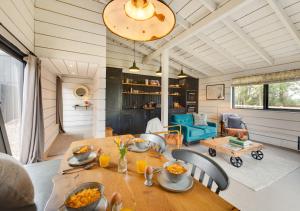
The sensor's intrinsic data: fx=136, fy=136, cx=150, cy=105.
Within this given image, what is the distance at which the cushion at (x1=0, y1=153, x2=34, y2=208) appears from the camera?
3.04ft

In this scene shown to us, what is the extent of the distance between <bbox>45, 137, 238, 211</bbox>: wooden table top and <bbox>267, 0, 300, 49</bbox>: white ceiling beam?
3235 mm

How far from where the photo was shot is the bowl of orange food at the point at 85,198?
2.09 ft

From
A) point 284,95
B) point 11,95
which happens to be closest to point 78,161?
point 11,95

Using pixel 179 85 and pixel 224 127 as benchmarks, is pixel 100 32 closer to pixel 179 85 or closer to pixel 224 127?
pixel 179 85

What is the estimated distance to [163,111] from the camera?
4.19 meters

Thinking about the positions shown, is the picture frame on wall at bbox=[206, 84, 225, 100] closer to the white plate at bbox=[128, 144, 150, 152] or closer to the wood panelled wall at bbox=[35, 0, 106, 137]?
the wood panelled wall at bbox=[35, 0, 106, 137]

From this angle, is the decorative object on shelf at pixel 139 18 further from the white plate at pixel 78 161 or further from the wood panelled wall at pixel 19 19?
the wood panelled wall at pixel 19 19

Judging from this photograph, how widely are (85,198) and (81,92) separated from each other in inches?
229

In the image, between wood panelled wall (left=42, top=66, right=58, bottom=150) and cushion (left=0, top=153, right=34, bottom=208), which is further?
wood panelled wall (left=42, top=66, right=58, bottom=150)

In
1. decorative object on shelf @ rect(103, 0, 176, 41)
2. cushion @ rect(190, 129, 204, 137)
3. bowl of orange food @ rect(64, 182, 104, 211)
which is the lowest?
cushion @ rect(190, 129, 204, 137)

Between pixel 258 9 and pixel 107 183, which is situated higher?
pixel 258 9

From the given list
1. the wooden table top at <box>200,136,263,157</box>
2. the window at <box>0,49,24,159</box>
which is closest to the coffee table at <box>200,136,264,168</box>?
the wooden table top at <box>200,136,263,157</box>

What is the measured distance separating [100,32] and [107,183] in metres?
3.35

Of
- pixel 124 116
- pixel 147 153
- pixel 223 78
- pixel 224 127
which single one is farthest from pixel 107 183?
pixel 223 78
